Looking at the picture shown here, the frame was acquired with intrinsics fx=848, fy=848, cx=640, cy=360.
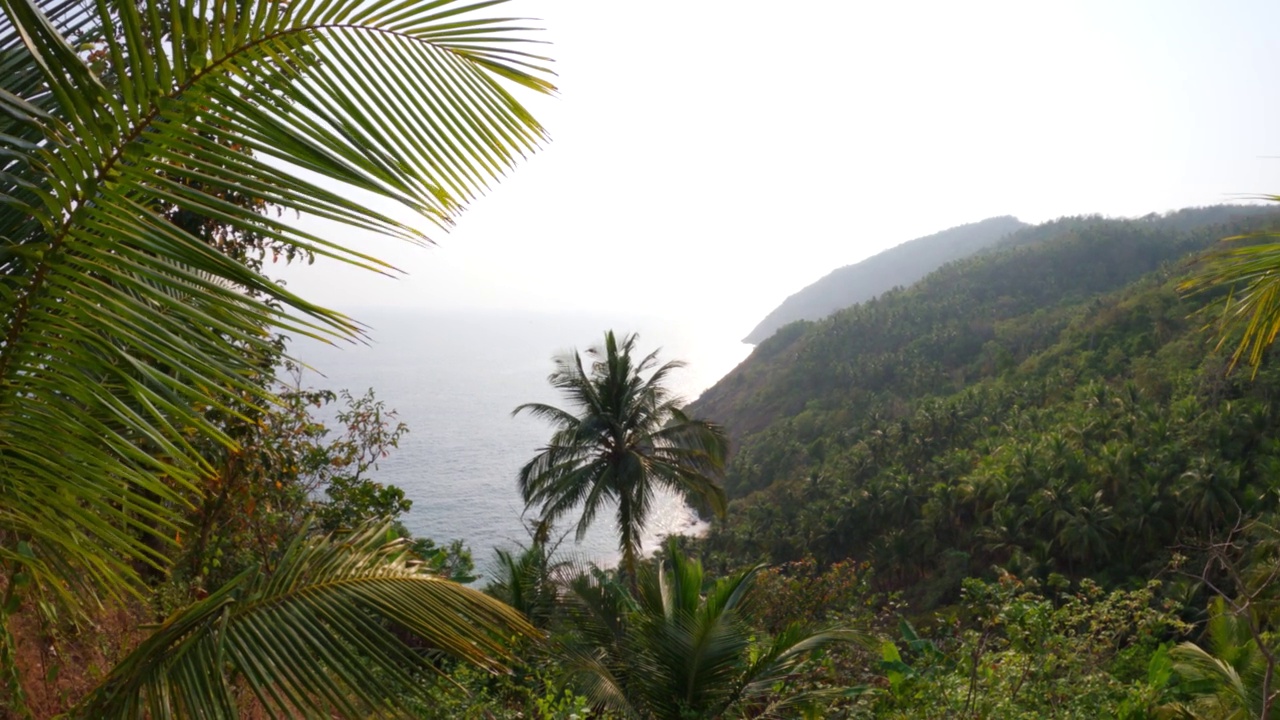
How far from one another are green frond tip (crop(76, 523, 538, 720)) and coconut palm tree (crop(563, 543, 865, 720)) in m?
4.37

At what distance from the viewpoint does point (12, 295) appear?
1.10 meters

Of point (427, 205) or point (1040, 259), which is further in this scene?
point (1040, 259)

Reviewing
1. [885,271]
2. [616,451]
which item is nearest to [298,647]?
[616,451]

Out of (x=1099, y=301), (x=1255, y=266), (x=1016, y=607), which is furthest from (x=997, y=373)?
(x=1255, y=266)

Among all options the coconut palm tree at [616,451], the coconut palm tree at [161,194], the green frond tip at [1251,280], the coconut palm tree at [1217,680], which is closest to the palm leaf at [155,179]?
the coconut palm tree at [161,194]

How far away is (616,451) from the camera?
1797 cm

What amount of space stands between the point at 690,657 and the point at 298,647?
15.5 feet

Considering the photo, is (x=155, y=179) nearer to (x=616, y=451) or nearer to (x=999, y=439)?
(x=616, y=451)

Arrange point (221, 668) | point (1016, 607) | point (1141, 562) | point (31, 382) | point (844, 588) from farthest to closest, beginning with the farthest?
point (1141, 562)
point (844, 588)
point (1016, 607)
point (221, 668)
point (31, 382)

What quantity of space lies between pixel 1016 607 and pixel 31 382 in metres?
7.57

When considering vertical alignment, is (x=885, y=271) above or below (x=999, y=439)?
above

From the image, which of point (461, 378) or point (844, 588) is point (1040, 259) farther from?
point (844, 588)

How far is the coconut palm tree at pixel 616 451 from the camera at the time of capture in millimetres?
17609

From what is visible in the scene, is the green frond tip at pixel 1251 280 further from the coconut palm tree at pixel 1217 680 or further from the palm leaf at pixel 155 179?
the coconut palm tree at pixel 1217 680
